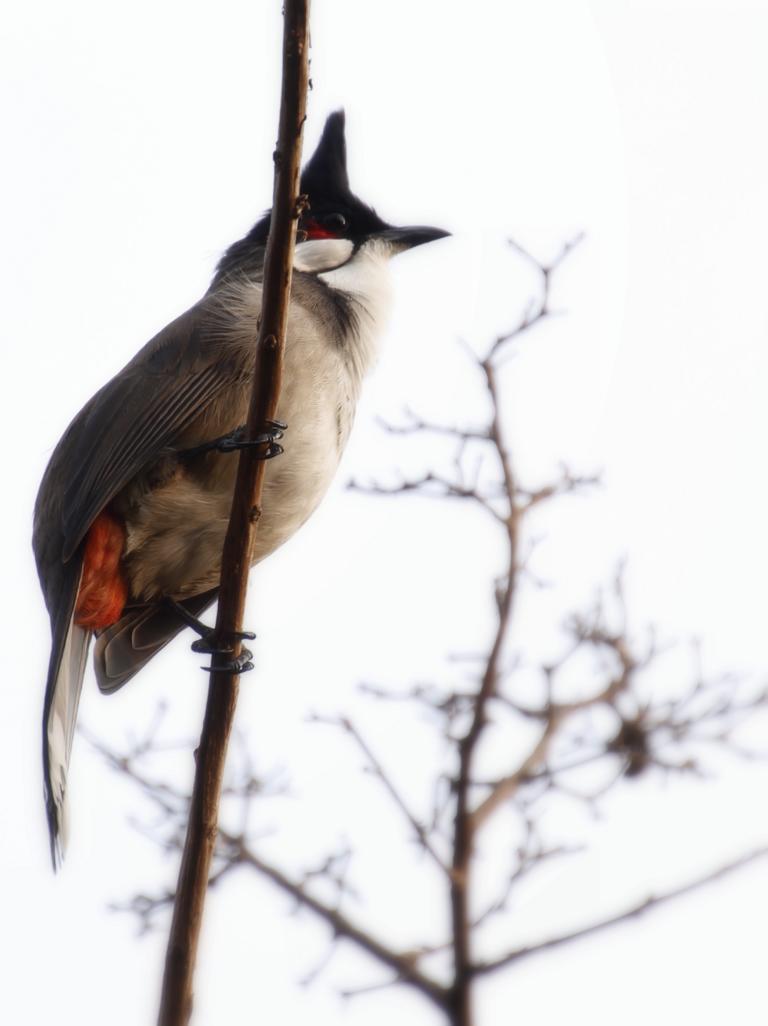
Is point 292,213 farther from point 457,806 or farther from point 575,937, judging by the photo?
point 575,937

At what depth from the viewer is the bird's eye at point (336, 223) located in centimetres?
428

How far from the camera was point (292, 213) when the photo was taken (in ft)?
7.57

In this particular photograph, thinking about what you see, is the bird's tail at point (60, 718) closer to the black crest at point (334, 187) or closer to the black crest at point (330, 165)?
the black crest at point (334, 187)

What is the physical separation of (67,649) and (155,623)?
56 centimetres

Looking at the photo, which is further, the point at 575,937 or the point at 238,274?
the point at 238,274

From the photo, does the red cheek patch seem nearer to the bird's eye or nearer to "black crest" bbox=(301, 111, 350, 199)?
the bird's eye

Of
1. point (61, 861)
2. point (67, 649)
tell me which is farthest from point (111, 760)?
point (67, 649)

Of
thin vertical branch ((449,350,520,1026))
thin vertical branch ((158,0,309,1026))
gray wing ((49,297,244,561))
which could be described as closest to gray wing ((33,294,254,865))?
gray wing ((49,297,244,561))

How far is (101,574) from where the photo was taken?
3396 mm

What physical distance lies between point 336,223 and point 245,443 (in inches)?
77.0

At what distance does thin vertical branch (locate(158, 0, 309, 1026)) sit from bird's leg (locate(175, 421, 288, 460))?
2 cm

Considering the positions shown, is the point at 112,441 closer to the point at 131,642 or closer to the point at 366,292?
the point at 131,642

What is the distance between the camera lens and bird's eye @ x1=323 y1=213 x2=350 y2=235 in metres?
4.28

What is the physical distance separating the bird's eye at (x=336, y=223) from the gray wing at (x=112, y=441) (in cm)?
75
